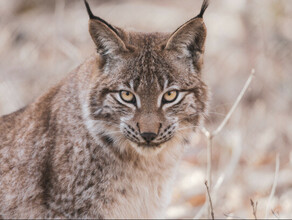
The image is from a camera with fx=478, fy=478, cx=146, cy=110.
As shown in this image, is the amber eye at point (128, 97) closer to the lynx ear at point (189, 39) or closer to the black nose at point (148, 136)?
the black nose at point (148, 136)

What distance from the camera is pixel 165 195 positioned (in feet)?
16.0

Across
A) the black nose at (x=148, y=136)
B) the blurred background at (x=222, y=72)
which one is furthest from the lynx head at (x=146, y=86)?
the blurred background at (x=222, y=72)

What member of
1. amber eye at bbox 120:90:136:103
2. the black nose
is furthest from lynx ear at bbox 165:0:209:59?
the black nose

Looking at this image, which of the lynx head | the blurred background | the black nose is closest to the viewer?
the black nose

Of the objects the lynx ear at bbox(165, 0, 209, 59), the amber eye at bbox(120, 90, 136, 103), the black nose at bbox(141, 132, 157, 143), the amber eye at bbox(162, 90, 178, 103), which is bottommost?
the black nose at bbox(141, 132, 157, 143)

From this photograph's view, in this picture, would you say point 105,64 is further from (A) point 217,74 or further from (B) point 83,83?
(A) point 217,74

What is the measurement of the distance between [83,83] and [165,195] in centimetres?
142

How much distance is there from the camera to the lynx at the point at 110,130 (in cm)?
417

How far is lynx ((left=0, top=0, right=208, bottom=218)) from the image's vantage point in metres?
4.17

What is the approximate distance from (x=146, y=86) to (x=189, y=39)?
597 millimetres

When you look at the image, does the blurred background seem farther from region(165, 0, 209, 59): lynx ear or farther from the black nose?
the black nose

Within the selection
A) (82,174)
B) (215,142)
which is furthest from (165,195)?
(215,142)

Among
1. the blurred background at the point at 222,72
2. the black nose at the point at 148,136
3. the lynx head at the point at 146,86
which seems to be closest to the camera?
the black nose at the point at 148,136

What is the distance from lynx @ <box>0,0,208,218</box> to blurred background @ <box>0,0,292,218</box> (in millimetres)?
1144
